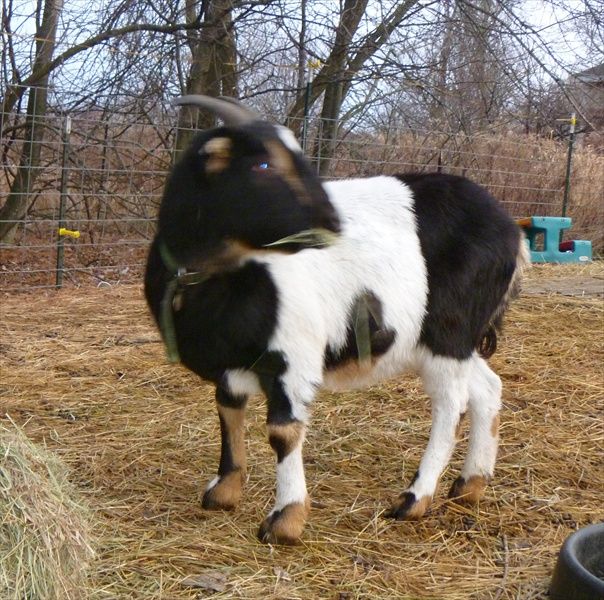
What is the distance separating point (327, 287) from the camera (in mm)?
3363

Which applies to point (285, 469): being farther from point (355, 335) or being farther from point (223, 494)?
point (355, 335)

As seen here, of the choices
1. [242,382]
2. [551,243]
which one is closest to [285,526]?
[242,382]

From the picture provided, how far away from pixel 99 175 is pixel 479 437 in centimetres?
720

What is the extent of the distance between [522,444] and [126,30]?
6214 millimetres

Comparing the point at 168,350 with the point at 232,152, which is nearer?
the point at 232,152

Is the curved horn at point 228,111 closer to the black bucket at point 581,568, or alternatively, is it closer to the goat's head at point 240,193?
the goat's head at point 240,193

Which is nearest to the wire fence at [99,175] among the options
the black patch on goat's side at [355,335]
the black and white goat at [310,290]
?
the black and white goat at [310,290]

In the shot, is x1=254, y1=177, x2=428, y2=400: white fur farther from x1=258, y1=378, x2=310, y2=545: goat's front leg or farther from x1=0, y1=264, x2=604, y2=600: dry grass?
x1=0, y1=264, x2=604, y2=600: dry grass

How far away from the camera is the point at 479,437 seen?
3.78 m

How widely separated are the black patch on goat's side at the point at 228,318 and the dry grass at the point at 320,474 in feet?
2.38

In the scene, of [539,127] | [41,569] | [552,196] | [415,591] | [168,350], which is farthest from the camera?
[539,127]

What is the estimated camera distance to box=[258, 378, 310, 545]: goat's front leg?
10.5ft

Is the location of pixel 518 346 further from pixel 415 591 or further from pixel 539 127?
pixel 539 127

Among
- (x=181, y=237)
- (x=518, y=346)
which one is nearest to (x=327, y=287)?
(x=181, y=237)
